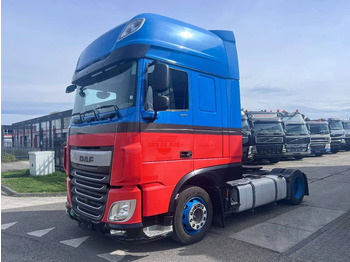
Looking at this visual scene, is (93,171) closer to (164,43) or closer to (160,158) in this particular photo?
(160,158)

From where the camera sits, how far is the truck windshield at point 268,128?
15.3 m

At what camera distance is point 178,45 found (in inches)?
182

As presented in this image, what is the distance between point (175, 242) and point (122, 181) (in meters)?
1.64

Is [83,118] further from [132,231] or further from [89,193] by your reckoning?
[132,231]

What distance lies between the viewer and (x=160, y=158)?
4.21 meters

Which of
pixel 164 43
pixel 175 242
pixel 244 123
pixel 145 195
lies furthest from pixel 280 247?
pixel 244 123

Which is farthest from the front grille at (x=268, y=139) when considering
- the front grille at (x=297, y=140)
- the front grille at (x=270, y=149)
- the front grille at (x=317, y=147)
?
the front grille at (x=317, y=147)

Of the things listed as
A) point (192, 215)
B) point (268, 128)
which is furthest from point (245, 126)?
point (192, 215)

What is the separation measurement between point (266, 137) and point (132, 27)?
12.3 metres

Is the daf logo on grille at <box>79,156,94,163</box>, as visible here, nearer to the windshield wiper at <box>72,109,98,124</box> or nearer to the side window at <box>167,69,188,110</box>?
the windshield wiper at <box>72,109,98,124</box>

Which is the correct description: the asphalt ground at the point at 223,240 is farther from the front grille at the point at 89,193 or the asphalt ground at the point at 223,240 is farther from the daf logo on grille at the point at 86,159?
the daf logo on grille at the point at 86,159

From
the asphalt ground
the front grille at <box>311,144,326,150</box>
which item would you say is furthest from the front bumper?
the front grille at <box>311,144,326,150</box>

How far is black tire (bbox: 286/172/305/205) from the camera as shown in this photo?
7205mm

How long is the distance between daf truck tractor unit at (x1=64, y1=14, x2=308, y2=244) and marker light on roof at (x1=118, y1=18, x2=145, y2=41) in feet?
0.07
